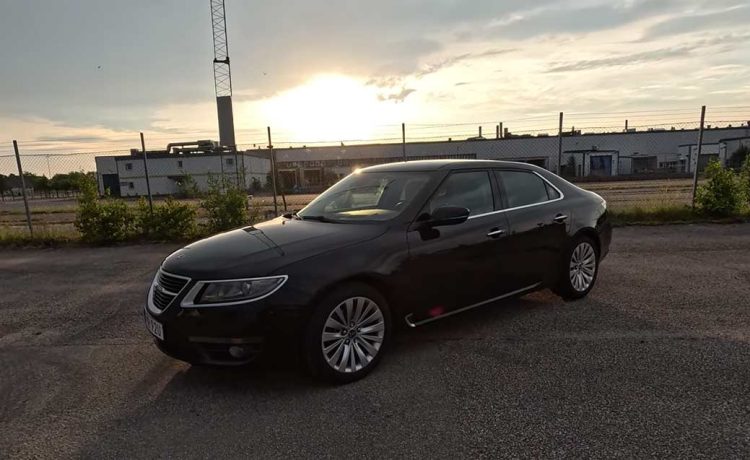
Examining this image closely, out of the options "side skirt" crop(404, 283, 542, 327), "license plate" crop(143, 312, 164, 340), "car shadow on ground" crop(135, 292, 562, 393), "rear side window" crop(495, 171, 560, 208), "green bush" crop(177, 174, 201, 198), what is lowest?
"car shadow on ground" crop(135, 292, 562, 393)

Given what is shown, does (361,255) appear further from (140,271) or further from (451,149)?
(451,149)

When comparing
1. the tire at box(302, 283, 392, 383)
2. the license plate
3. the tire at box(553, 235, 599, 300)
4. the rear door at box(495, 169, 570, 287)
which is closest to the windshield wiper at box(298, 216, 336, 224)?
the tire at box(302, 283, 392, 383)

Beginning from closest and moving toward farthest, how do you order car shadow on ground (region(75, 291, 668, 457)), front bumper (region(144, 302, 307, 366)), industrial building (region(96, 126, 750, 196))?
→ car shadow on ground (region(75, 291, 668, 457)) < front bumper (region(144, 302, 307, 366)) < industrial building (region(96, 126, 750, 196))

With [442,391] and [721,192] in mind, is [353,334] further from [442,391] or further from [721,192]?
[721,192]

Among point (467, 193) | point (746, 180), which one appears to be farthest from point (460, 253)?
point (746, 180)

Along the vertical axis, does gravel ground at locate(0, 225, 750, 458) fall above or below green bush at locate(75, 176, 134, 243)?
below

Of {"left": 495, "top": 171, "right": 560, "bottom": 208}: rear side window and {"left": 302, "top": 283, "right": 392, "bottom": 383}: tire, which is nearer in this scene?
{"left": 302, "top": 283, "right": 392, "bottom": 383}: tire

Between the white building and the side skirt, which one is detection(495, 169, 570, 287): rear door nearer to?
the side skirt

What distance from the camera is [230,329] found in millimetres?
3270

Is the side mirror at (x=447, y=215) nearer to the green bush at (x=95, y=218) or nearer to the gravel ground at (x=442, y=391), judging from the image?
the gravel ground at (x=442, y=391)

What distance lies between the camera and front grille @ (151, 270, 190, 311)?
3.50m

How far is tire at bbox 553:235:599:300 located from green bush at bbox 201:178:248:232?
7.09 m

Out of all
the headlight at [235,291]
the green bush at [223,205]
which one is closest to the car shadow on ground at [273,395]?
the headlight at [235,291]

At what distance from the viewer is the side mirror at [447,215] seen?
3.96 meters
